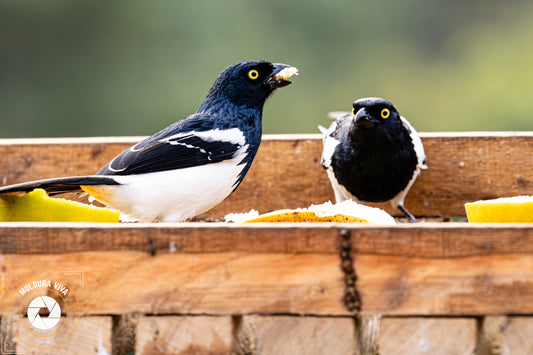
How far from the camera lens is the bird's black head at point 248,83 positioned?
216cm

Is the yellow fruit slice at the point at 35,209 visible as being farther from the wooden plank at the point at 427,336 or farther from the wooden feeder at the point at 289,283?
the wooden plank at the point at 427,336

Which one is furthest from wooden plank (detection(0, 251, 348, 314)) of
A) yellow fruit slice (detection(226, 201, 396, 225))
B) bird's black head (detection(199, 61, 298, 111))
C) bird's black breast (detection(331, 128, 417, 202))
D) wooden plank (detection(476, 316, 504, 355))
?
bird's black breast (detection(331, 128, 417, 202))

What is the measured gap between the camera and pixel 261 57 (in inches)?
258

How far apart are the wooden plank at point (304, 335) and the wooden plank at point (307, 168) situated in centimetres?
122

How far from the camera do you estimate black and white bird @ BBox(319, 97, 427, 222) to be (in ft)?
8.23

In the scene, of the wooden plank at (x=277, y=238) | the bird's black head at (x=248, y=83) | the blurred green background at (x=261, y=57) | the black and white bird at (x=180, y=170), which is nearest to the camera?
the wooden plank at (x=277, y=238)

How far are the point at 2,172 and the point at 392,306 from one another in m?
1.70

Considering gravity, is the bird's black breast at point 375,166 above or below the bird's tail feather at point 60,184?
above

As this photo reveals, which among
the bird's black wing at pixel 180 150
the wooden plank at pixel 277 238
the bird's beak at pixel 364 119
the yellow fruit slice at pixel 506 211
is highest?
the bird's beak at pixel 364 119

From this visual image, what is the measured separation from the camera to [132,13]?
7301 mm

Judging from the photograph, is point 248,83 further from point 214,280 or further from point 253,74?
point 214,280

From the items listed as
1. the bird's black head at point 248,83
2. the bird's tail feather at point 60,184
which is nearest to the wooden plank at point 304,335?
the bird's tail feather at point 60,184

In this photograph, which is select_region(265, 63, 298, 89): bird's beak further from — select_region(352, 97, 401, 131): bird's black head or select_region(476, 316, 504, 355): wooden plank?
select_region(476, 316, 504, 355): wooden plank

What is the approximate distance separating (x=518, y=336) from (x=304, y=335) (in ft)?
1.30
